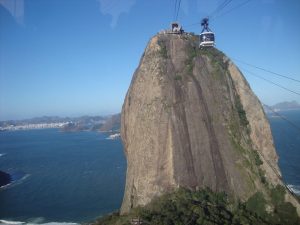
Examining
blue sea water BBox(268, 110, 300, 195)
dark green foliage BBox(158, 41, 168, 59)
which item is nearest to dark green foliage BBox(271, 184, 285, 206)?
dark green foliage BBox(158, 41, 168, 59)

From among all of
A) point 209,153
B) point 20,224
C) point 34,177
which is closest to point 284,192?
point 209,153

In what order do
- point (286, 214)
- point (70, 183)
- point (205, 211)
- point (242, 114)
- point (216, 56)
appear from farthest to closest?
1. point (70, 183)
2. point (216, 56)
3. point (242, 114)
4. point (286, 214)
5. point (205, 211)

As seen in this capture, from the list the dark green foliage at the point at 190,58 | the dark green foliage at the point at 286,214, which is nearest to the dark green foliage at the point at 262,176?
the dark green foliage at the point at 286,214

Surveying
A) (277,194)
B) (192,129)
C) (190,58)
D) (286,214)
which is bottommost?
(286,214)

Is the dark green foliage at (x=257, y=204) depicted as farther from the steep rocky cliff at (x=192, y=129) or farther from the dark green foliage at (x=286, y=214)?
the dark green foliage at (x=286, y=214)

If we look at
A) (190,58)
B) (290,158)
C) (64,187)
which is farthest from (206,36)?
(290,158)

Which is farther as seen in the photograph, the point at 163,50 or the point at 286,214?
the point at 163,50

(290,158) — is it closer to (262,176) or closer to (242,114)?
(242,114)
